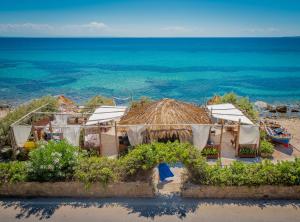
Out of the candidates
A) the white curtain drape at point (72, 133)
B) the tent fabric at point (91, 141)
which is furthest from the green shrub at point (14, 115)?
the tent fabric at point (91, 141)

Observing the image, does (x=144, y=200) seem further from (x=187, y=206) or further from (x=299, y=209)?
(x=299, y=209)

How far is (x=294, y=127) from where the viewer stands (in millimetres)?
19750

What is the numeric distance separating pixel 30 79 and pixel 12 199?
45425 millimetres

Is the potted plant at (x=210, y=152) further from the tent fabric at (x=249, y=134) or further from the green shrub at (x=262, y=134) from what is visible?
the green shrub at (x=262, y=134)

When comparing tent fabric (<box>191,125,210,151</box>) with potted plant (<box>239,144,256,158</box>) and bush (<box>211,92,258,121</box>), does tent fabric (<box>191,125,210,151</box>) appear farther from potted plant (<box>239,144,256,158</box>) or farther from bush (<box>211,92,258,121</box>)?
bush (<box>211,92,258,121</box>)

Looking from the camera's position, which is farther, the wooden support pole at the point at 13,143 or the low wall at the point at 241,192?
the wooden support pole at the point at 13,143

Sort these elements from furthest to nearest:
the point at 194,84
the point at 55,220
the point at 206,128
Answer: the point at 194,84
the point at 206,128
the point at 55,220

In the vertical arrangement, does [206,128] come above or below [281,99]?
above

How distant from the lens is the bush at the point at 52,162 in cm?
1042

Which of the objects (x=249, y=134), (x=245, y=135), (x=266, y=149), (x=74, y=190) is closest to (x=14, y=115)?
(x=74, y=190)

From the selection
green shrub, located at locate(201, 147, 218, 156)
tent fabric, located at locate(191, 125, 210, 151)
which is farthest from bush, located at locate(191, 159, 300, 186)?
green shrub, located at locate(201, 147, 218, 156)

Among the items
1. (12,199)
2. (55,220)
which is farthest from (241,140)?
(12,199)

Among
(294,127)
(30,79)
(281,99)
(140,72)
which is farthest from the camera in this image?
(140,72)

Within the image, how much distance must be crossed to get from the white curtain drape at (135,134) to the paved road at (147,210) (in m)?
3.98
